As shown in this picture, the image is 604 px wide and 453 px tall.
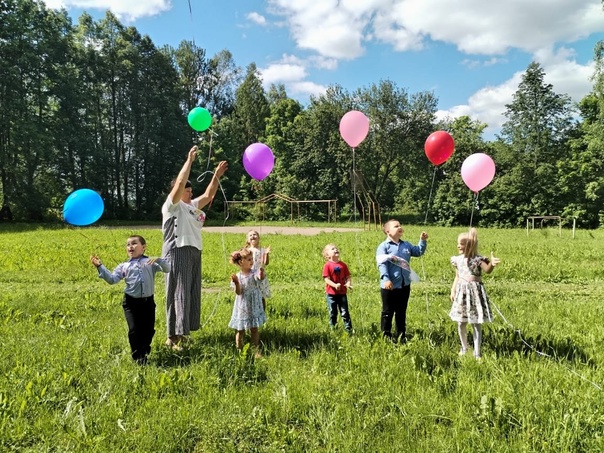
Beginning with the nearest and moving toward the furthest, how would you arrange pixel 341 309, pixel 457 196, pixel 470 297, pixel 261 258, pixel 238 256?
pixel 470 297
pixel 238 256
pixel 261 258
pixel 341 309
pixel 457 196

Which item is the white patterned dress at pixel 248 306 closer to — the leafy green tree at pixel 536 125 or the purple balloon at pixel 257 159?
the purple balloon at pixel 257 159

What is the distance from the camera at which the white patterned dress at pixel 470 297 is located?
4.93m

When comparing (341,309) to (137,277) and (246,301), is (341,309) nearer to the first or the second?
(246,301)

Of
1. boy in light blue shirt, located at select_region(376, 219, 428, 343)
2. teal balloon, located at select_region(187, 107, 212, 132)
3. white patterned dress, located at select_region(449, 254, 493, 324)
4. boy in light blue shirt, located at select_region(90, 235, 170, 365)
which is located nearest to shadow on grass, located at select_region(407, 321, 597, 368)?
boy in light blue shirt, located at select_region(376, 219, 428, 343)

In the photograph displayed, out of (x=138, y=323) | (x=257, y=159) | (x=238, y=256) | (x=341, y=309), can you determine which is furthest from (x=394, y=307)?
(x=138, y=323)

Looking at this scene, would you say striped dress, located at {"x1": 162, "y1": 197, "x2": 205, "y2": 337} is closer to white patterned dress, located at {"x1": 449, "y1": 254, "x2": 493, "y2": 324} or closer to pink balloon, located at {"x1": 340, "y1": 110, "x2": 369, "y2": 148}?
pink balloon, located at {"x1": 340, "y1": 110, "x2": 369, "y2": 148}

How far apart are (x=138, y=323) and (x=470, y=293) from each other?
386cm

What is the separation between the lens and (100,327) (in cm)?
621

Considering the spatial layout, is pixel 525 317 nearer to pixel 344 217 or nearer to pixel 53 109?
pixel 344 217

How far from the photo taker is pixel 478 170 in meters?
6.02

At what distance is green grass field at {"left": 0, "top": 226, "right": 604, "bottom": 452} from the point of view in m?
3.25

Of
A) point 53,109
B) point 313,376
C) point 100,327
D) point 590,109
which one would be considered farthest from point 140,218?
point 590,109

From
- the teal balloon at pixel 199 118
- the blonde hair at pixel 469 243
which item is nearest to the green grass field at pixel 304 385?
the blonde hair at pixel 469 243

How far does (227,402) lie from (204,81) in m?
53.5
